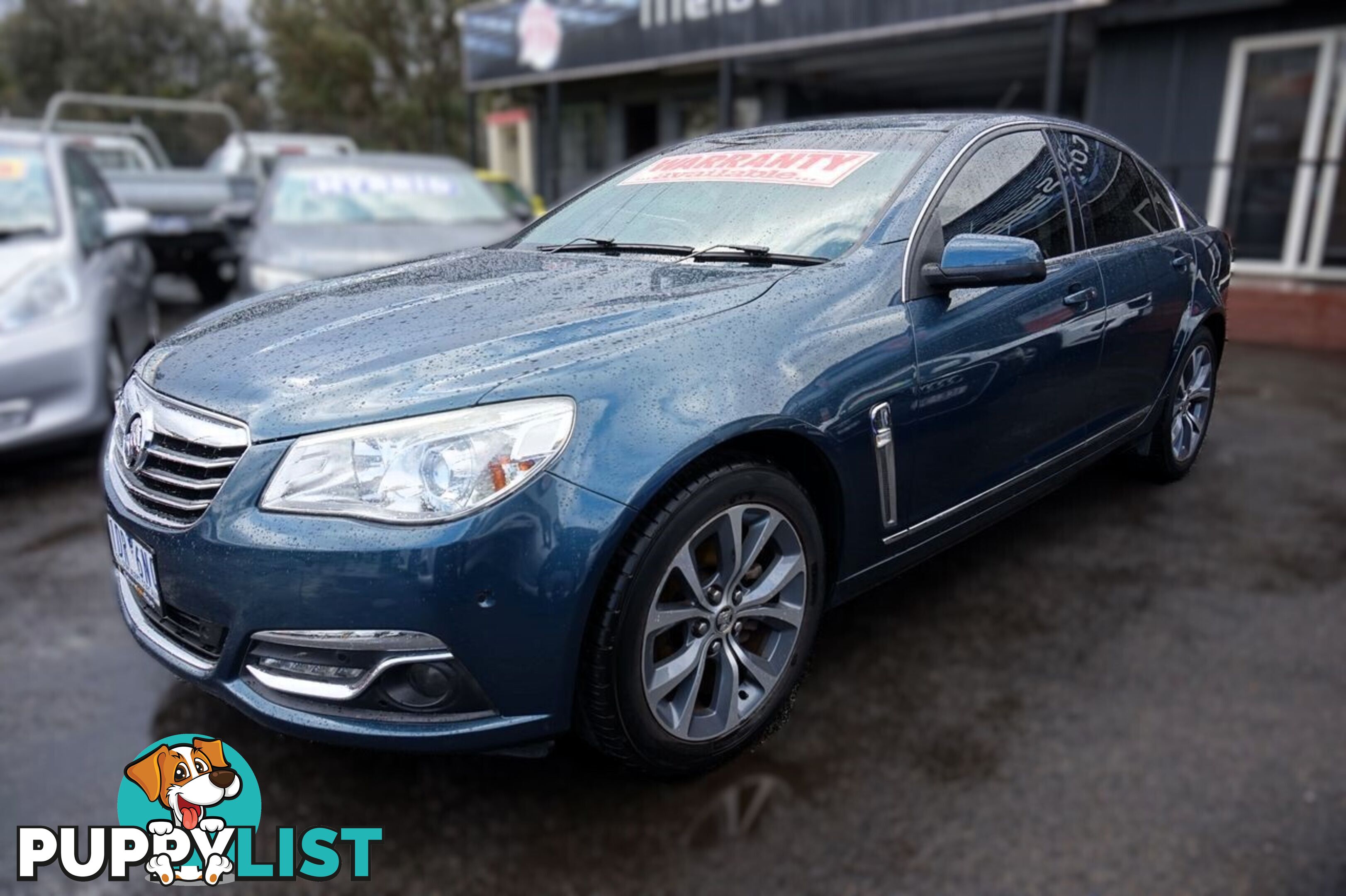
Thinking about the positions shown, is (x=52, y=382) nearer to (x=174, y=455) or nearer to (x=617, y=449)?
(x=174, y=455)

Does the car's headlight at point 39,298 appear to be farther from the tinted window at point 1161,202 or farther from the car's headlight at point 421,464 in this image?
the tinted window at point 1161,202

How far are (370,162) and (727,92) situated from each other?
20.1 ft

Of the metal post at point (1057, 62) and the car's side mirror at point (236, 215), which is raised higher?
the metal post at point (1057, 62)

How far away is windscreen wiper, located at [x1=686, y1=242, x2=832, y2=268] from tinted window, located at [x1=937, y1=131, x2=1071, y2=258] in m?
0.46

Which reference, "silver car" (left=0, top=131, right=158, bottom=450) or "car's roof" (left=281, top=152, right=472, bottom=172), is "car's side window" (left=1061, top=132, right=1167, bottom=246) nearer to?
"silver car" (left=0, top=131, right=158, bottom=450)

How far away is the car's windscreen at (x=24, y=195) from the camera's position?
4961mm

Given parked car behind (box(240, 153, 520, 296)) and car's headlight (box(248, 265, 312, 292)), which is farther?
parked car behind (box(240, 153, 520, 296))

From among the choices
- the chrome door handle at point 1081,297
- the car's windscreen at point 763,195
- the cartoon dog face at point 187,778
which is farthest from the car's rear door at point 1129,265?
the cartoon dog face at point 187,778

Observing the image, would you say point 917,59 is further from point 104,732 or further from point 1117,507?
point 104,732

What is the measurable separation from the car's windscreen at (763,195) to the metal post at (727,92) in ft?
29.4

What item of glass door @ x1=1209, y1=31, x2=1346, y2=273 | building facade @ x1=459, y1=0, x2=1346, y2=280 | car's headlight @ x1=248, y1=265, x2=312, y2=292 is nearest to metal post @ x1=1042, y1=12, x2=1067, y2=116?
building facade @ x1=459, y1=0, x2=1346, y2=280

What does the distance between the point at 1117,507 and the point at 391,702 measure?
10.4ft

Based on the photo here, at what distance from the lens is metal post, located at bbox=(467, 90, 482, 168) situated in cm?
1639

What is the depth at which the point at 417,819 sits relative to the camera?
2094mm
